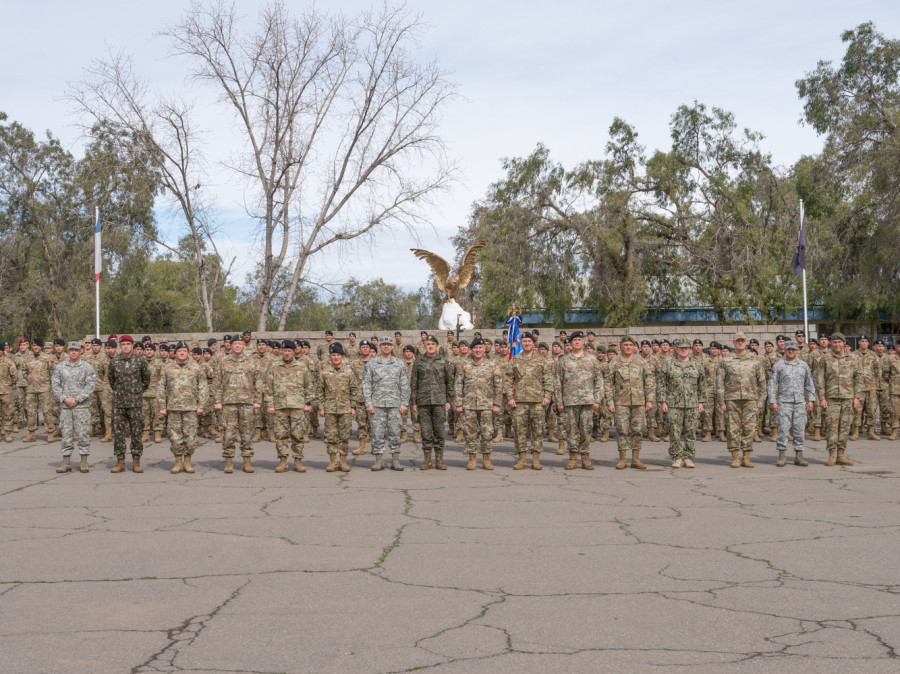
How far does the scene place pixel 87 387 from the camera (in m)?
12.7

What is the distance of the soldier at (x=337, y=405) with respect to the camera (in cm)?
1260

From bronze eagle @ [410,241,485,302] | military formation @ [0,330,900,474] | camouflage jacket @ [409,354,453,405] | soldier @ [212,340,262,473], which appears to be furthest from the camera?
bronze eagle @ [410,241,485,302]

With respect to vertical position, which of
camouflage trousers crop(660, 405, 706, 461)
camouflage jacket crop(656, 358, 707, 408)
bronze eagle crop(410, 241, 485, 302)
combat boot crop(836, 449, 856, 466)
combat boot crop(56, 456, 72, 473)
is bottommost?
combat boot crop(836, 449, 856, 466)

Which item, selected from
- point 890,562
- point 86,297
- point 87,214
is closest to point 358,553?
point 890,562

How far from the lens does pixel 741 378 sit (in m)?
13.0

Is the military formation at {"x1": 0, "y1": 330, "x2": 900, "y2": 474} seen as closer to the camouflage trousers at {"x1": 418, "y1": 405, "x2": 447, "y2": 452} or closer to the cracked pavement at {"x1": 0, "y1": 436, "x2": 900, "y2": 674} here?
the camouflage trousers at {"x1": 418, "y1": 405, "x2": 447, "y2": 452}

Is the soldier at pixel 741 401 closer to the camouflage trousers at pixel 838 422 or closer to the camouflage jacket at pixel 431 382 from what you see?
the camouflage trousers at pixel 838 422

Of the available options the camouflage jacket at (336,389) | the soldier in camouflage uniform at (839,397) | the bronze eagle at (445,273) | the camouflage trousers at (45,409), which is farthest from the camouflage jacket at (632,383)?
the bronze eagle at (445,273)

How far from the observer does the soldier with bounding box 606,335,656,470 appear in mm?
12789

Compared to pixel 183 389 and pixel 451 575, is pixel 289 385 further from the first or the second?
pixel 451 575

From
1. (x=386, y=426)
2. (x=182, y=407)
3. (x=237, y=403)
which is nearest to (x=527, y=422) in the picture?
(x=386, y=426)

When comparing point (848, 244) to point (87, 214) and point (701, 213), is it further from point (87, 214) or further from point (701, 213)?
point (87, 214)

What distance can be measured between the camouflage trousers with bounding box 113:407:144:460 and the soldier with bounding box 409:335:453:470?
415 cm

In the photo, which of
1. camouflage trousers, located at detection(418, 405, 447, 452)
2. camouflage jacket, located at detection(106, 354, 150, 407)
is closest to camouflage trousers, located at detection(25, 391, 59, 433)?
camouflage jacket, located at detection(106, 354, 150, 407)
